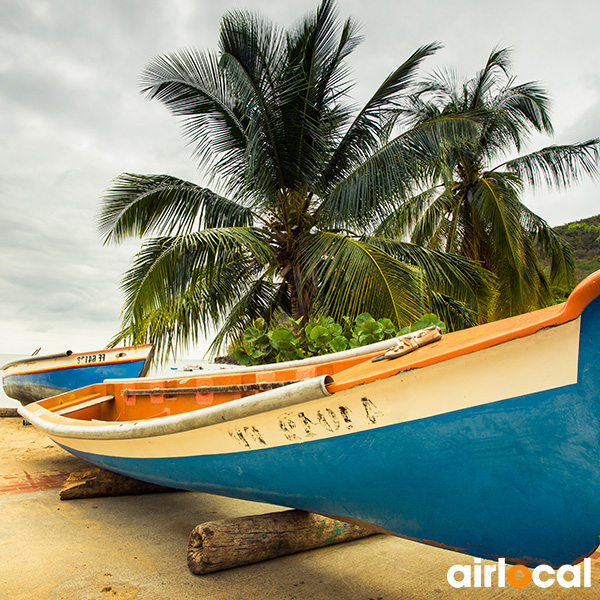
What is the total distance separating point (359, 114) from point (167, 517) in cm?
681

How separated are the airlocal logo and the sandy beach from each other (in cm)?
4

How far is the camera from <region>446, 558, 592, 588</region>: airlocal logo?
181 cm

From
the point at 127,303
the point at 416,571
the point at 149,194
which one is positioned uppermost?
the point at 149,194

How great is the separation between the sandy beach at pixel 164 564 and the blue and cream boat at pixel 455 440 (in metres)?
0.43

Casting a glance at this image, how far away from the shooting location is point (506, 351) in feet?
3.94

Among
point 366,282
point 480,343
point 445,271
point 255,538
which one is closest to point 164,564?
point 255,538

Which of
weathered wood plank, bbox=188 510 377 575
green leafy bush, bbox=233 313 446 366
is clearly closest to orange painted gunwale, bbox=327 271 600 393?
weathered wood plank, bbox=188 510 377 575

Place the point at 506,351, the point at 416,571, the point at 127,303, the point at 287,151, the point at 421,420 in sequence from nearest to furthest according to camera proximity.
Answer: the point at 506,351 < the point at 421,420 < the point at 416,571 < the point at 127,303 < the point at 287,151

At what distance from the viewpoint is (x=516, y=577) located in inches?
74.7

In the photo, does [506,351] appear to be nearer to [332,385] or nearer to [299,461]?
[332,385]

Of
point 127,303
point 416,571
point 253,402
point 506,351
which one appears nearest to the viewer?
point 506,351

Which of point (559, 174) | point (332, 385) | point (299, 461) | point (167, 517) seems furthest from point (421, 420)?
point (559, 174)

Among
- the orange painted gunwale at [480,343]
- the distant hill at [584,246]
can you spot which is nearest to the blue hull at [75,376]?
the orange painted gunwale at [480,343]

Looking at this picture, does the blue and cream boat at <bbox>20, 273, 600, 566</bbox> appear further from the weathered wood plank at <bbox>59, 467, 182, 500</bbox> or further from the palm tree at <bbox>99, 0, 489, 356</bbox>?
the palm tree at <bbox>99, 0, 489, 356</bbox>
